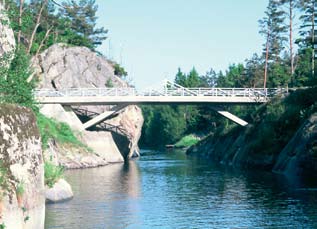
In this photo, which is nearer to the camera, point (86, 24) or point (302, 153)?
point (302, 153)

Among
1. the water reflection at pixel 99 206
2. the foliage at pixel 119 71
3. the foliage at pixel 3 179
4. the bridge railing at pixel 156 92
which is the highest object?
the foliage at pixel 119 71

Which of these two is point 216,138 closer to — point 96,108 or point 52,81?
point 96,108

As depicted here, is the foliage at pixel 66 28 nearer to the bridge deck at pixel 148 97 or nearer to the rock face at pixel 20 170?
the bridge deck at pixel 148 97

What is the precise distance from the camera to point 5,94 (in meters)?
18.2

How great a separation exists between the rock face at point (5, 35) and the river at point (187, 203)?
6224 mm

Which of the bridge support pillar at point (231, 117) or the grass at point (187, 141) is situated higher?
the bridge support pillar at point (231, 117)

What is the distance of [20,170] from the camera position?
48.6 ft

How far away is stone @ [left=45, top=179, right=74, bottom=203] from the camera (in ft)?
86.0

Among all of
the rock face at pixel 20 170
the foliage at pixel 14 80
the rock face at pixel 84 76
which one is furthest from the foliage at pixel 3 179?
the rock face at pixel 84 76

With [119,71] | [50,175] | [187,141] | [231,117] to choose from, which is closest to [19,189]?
[50,175]

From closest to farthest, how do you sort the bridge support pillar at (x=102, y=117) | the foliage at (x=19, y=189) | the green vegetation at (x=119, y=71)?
the foliage at (x=19, y=189) → the bridge support pillar at (x=102, y=117) → the green vegetation at (x=119, y=71)

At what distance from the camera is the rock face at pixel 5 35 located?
19.6m

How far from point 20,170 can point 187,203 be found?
41.3 feet

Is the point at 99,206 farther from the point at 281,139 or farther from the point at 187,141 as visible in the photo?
the point at 187,141
